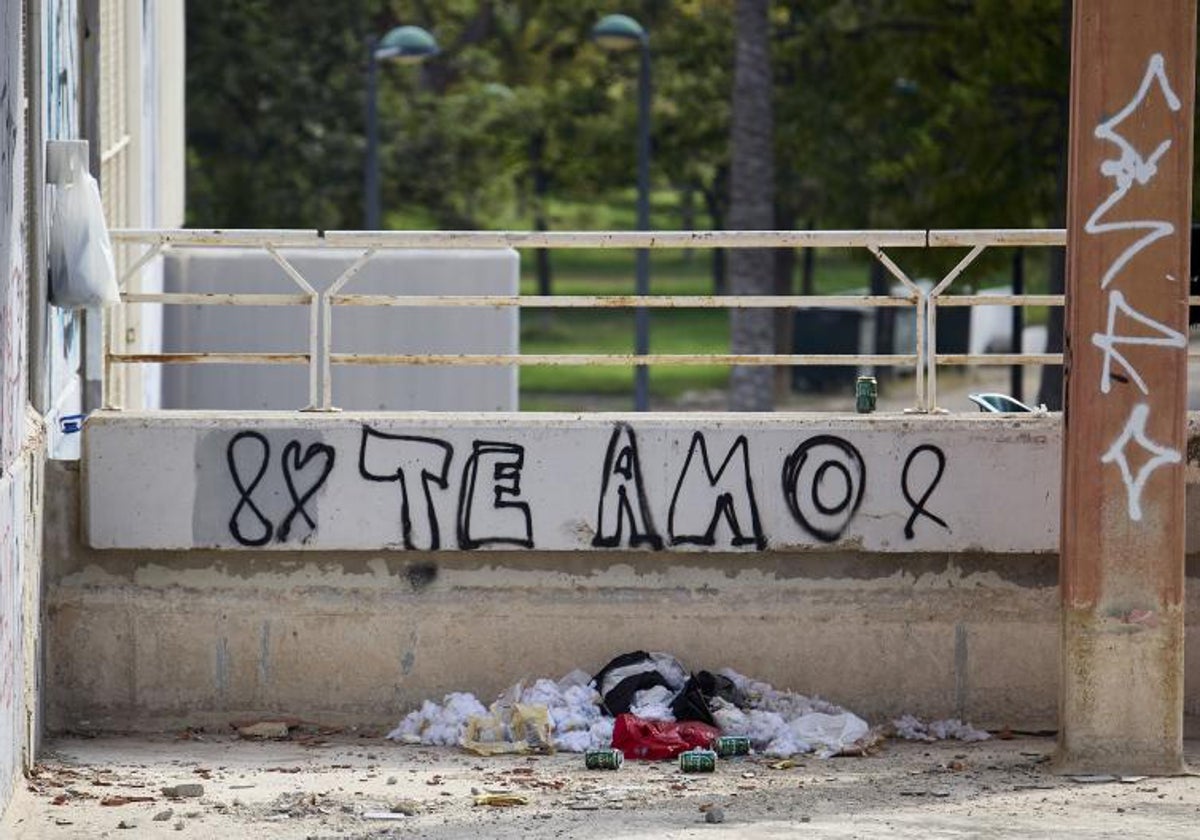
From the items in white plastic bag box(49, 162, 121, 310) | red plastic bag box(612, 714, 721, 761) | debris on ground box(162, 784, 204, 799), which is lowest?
debris on ground box(162, 784, 204, 799)

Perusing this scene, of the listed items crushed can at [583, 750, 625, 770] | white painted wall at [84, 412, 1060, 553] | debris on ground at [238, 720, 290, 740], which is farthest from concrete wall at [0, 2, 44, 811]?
crushed can at [583, 750, 625, 770]

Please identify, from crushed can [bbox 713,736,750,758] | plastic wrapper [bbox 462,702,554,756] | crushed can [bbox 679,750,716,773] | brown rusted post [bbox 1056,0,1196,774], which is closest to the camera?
brown rusted post [bbox 1056,0,1196,774]

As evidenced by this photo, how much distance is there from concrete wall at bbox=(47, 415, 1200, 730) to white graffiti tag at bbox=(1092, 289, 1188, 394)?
49.6 inches

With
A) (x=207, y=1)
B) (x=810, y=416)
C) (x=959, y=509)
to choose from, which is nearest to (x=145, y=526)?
(x=810, y=416)

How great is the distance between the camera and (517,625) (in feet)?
33.9

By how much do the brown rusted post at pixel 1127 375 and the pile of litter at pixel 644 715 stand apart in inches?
46.8

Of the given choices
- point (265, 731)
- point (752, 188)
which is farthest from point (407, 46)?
point (265, 731)

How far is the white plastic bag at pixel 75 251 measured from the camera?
32.5 ft

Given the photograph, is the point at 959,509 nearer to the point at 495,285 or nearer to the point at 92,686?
the point at 92,686

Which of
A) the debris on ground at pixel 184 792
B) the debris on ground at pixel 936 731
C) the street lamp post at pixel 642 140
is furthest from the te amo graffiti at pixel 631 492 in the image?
the street lamp post at pixel 642 140

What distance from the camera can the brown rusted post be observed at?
909cm

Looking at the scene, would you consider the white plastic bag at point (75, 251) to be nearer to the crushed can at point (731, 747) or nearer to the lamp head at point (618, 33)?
the crushed can at point (731, 747)

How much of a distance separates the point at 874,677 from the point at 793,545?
756 mm

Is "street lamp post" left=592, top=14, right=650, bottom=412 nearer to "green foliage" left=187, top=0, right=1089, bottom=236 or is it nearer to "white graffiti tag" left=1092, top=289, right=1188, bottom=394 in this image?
"green foliage" left=187, top=0, right=1089, bottom=236
